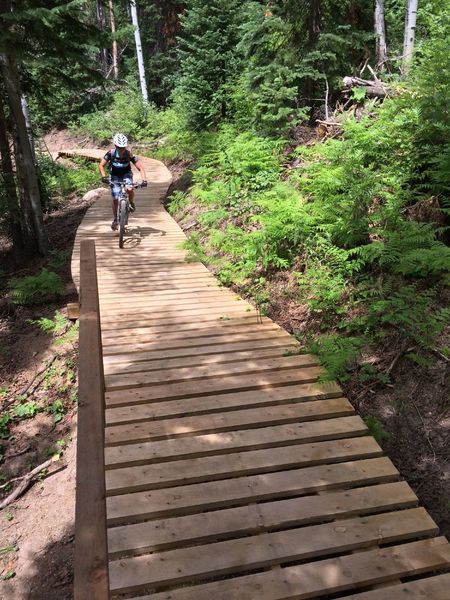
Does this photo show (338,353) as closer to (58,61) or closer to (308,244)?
(308,244)

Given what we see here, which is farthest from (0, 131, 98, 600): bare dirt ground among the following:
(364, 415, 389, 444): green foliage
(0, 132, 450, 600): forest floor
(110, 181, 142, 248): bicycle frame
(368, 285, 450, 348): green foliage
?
(368, 285, 450, 348): green foliage

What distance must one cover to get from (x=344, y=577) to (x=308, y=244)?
4.83 metres

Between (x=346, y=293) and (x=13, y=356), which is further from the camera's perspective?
(x=13, y=356)

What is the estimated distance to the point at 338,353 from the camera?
4590 millimetres

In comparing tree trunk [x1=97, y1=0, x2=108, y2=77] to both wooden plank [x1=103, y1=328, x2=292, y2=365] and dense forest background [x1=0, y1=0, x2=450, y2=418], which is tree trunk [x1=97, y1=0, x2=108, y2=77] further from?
wooden plank [x1=103, y1=328, x2=292, y2=365]

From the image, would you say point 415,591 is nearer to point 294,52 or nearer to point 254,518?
point 254,518

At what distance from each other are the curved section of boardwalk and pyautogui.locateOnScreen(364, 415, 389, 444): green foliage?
0.13 m

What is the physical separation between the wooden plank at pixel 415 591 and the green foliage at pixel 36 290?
878cm

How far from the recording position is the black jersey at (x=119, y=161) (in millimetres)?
9203

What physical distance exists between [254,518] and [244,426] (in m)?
0.96

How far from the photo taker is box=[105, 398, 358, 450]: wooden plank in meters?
3.77

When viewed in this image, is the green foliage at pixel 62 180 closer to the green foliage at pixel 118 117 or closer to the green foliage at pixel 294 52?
the green foliage at pixel 118 117

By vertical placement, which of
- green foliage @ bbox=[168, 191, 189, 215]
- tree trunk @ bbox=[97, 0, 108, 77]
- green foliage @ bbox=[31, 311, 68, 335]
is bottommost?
green foliage @ bbox=[31, 311, 68, 335]

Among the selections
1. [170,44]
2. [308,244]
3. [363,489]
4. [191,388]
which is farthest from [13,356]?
[170,44]
